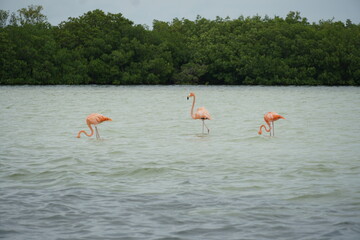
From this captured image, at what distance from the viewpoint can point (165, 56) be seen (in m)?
84.5

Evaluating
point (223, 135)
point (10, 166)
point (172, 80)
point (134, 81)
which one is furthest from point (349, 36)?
point (10, 166)

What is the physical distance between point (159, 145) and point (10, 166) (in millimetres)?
5025

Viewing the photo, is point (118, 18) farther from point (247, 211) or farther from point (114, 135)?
point (247, 211)

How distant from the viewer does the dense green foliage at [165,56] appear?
79.8 m

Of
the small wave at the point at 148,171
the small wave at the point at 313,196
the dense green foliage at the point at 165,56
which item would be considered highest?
the dense green foliage at the point at 165,56

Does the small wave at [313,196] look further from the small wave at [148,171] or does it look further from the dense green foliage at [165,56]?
the dense green foliage at [165,56]

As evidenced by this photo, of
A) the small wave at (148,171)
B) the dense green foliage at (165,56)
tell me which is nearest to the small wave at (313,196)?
the small wave at (148,171)

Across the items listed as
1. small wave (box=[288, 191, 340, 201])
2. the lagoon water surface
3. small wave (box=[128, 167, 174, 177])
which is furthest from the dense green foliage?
small wave (box=[288, 191, 340, 201])

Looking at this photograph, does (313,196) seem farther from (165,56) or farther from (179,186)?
(165,56)

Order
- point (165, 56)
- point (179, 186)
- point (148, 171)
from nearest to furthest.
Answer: point (179, 186) → point (148, 171) → point (165, 56)

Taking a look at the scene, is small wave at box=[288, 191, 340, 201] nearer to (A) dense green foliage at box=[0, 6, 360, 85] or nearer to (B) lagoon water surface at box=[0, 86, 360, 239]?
(B) lagoon water surface at box=[0, 86, 360, 239]

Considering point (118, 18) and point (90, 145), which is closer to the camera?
point (90, 145)

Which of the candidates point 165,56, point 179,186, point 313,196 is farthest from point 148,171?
point 165,56

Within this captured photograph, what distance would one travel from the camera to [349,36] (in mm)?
88000
